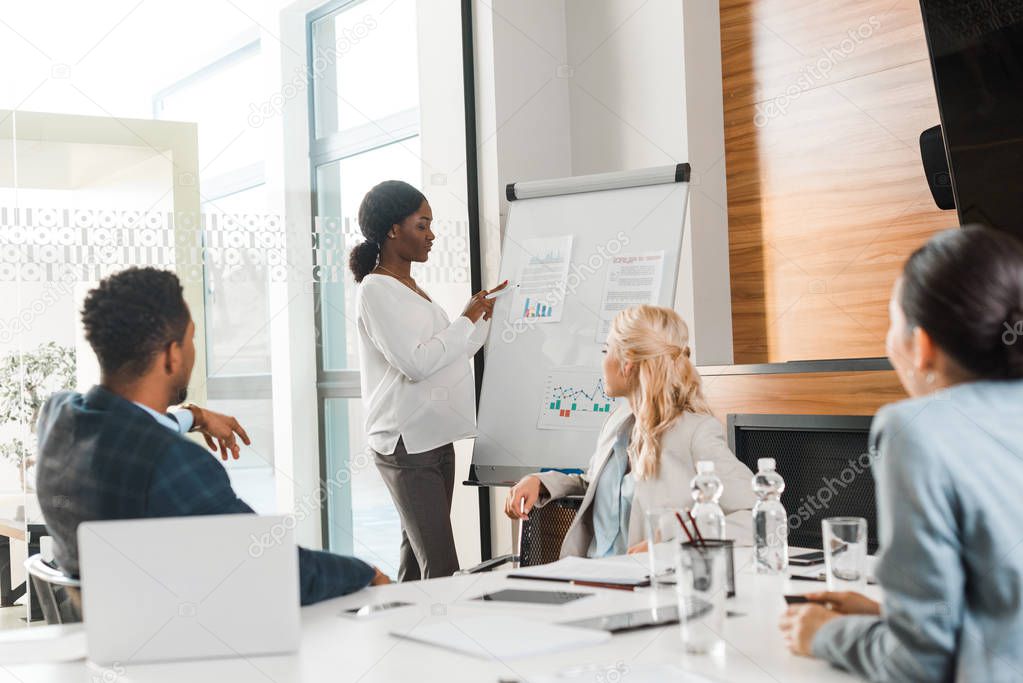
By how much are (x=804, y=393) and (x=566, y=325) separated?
89 centimetres

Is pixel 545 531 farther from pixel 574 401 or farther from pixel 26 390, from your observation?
pixel 26 390

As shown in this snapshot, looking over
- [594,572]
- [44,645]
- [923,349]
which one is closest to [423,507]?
[594,572]

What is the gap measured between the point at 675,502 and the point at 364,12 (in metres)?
2.74

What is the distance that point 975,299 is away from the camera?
3.38 ft

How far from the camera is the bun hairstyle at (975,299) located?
3.38 ft

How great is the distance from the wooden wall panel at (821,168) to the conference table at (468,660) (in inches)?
86.0

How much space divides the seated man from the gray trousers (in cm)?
150

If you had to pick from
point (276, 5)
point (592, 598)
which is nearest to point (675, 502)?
point (592, 598)

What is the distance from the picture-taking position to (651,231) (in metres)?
3.50

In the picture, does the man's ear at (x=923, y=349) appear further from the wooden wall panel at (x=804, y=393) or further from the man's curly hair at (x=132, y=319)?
the wooden wall panel at (x=804, y=393)

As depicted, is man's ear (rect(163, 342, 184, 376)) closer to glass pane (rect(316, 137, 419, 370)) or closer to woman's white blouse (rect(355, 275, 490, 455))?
woman's white blouse (rect(355, 275, 490, 455))

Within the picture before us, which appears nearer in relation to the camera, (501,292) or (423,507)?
(423,507)

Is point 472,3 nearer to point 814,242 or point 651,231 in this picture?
point 651,231

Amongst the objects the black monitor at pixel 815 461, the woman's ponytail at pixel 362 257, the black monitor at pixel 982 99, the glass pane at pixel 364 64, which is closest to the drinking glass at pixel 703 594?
the black monitor at pixel 982 99
